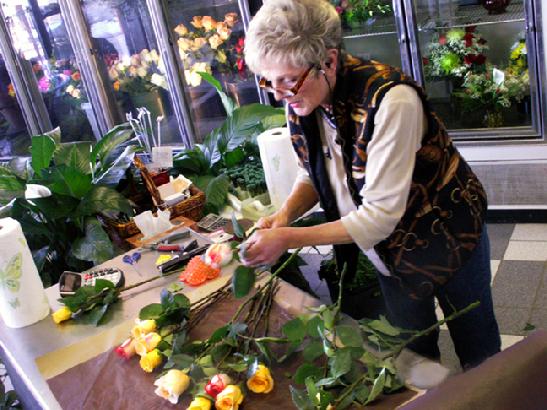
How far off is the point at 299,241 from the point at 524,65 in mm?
2341

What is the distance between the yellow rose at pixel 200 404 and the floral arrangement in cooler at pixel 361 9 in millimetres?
2854

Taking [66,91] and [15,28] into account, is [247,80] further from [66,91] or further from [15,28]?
[15,28]

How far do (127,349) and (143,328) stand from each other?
0.20 feet

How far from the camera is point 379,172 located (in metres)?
1.43

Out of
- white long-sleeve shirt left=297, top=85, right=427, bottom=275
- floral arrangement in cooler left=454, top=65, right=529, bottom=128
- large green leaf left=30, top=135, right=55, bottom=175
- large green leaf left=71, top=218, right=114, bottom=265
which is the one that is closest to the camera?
white long-sleeve shirt left=297, top=85, right=427, bottom=275

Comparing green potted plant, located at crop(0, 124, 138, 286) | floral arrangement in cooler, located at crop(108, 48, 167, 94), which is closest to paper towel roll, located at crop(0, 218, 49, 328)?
green potted plant, located at crop(0, 124, 138, 286)

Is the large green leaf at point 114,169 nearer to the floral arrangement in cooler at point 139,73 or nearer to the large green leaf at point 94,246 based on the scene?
the large green leaf at point 94,246

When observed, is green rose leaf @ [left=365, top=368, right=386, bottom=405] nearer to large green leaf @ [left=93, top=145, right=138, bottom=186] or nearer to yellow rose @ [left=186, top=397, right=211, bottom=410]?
yellow rose @ [left=186, top=397, right=211, bottom=410]

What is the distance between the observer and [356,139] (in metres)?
1.50

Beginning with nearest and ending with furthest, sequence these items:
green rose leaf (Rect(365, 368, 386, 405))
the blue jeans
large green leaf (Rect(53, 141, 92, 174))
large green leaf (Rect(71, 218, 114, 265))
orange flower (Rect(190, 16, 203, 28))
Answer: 1. green rose leaf (Rect(365, 368, 386, 405))
2. the blue jeans
3. large green leaf (Rect(71, 218, 114, 265))
4. large green leaf (Rect(53, 141, 92, 174))
5. orange flower (Rect(190, 16, 203, 28))

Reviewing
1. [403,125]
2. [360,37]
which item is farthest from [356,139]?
[360,37]

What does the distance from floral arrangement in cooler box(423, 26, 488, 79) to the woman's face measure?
7.32ft

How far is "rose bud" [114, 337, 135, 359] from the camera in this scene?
4.93ft

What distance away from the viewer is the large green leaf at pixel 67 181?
93.0 inches
